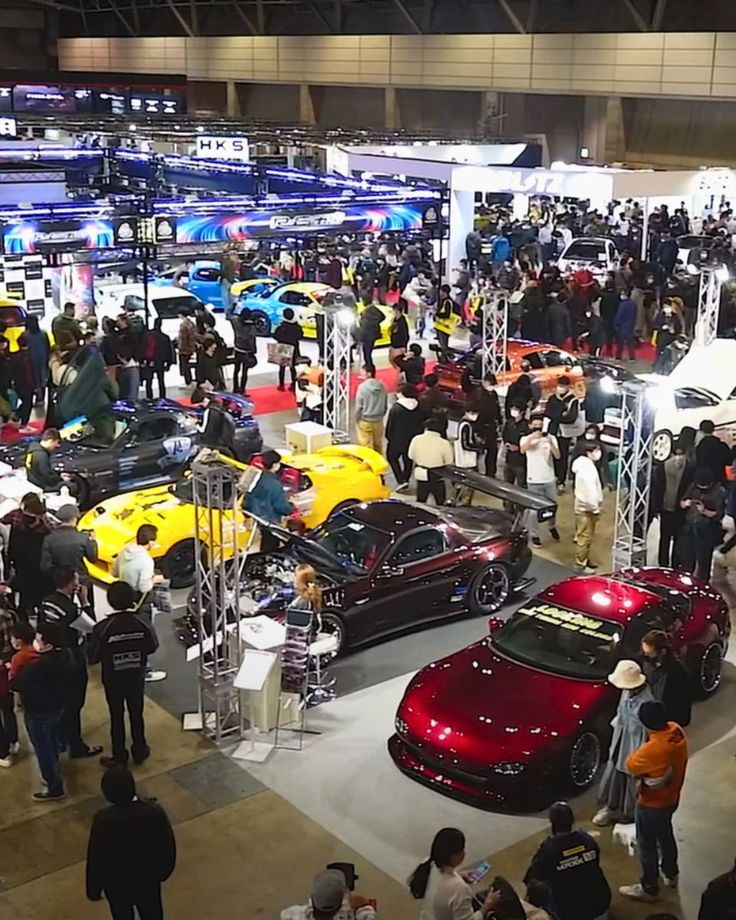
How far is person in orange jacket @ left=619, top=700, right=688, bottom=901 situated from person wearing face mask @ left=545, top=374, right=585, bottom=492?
702cm

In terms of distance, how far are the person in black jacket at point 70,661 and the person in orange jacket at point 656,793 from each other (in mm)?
3659

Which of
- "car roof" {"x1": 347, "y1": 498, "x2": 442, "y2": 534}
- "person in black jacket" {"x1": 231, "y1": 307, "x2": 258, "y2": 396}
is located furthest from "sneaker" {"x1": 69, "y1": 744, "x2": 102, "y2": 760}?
"person in black jacket" {"x1": 231, "y1": 307, "x2": 258, "y2": 396}

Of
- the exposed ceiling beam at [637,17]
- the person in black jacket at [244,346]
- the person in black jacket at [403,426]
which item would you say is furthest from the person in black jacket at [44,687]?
the exposed ceiling beam at [637,17]

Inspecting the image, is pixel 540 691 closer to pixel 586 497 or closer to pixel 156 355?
pixel 586 497

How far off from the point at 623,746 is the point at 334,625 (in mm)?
3182

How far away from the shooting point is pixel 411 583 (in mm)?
10719

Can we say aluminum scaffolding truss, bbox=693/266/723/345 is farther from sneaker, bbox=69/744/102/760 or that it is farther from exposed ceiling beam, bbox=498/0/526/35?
exposed ceiling beam, bbox=498/0/526/35

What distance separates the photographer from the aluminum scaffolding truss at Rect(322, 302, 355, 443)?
15352 mm

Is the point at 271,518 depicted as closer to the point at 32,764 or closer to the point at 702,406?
the point at 32,764

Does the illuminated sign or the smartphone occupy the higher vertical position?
the smartphone

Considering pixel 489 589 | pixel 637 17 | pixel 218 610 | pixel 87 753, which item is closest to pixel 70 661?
pixel 87 753

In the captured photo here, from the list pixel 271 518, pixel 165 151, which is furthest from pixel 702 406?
pixel 165 151

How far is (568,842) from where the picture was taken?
606cm

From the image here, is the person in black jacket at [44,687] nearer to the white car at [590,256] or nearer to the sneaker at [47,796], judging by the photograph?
the sneaker at [47,796]
